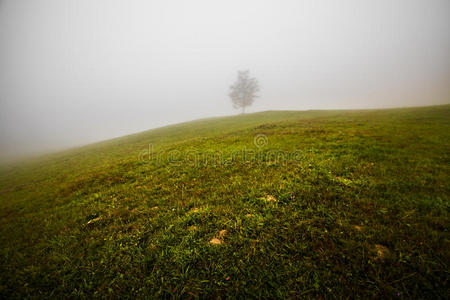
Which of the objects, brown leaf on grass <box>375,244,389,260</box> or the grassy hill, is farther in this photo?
brown leaf on grass <box>375,244,389,260</box>

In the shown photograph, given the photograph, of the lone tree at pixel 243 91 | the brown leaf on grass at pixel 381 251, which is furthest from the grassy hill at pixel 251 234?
the lone tree at pixel 243 91

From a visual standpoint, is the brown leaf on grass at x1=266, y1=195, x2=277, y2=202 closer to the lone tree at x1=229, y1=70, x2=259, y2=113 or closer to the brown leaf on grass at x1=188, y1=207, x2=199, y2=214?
the brown leaf on grass at x1=188, y1=207, x2=199, y2=214

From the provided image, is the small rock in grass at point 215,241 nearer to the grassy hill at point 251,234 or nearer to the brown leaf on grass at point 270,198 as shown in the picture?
the grassy hill at point 251,234

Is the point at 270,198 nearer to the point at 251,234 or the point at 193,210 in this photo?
the point at 251,234

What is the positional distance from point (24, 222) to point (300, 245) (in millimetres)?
9870

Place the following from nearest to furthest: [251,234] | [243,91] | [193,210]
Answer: [251,234]
[193,210]
[243,91]

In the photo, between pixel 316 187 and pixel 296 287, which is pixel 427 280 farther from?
pixel 316 187

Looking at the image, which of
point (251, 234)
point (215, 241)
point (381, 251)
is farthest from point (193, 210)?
point (381, 251)

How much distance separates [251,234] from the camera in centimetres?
359

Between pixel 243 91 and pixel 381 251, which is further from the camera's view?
pixel 243 91

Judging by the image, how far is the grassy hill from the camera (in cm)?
269

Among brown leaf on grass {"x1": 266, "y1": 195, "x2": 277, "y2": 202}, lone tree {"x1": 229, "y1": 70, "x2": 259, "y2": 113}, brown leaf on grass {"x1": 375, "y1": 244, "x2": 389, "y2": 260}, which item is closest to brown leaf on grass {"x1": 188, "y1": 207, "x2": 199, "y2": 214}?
brown leaf on grass {"x1": 266, "y1": 195, "x2": 277, "y2": 202}

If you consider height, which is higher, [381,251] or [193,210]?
[193,210]

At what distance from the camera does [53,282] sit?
328cm
